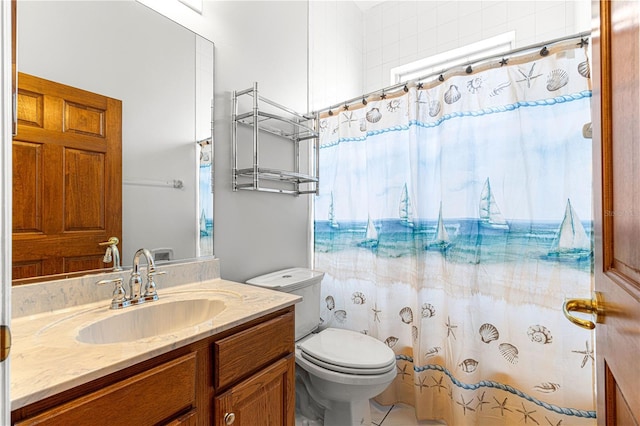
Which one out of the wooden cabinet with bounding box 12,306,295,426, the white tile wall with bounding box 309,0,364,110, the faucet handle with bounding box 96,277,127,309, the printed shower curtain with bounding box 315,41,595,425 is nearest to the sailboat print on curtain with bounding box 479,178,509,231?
the printed shower curtain with bounding box 315,41,595,425

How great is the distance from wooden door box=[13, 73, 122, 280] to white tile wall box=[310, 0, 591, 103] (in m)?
1.37

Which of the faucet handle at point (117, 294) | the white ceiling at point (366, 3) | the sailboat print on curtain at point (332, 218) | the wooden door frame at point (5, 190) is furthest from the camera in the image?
the white ceiling at point (366, 3)

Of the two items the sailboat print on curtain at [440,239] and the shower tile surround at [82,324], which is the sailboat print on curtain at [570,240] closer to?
the sailboat print on curtain at [440,239]

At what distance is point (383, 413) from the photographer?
5.72 ft

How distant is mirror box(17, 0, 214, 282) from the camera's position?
998 millimetres

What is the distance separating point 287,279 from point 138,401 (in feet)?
3.19

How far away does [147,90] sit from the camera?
122cm

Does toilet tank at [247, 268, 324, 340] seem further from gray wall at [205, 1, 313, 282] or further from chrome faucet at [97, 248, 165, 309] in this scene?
chrome faucet at [97, 248, 165, 309]

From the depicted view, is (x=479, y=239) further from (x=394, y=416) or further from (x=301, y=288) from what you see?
(x=394, y=416)

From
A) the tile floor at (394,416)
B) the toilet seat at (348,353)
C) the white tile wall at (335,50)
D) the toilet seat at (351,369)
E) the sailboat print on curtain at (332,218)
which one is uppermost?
the white tile wall at (335,50)

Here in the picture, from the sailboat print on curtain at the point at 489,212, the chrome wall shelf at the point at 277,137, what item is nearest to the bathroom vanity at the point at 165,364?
the chrome wall shelf at the point at 277,137

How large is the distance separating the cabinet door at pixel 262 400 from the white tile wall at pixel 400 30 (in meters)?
1.70

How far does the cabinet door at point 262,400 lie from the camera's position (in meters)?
0.89

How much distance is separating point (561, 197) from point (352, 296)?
1.20m
